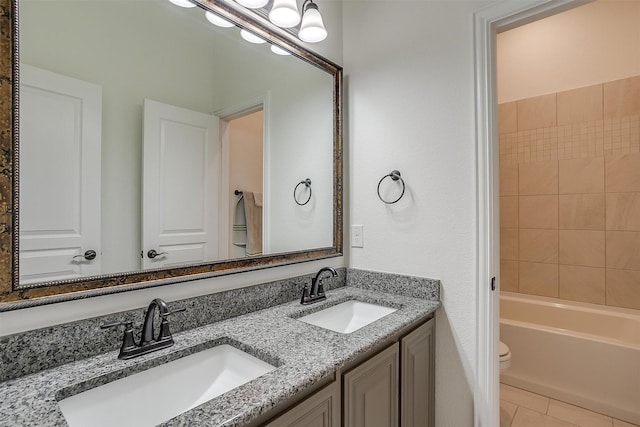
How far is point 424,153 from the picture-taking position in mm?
1510

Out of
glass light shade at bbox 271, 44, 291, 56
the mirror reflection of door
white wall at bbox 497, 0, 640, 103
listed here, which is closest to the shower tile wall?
white wall at bbox 497, 0, 640, 103

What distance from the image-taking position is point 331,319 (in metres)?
1.45

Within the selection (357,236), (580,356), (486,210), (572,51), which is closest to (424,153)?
(486,210)

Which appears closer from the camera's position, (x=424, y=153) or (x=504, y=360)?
(x=424, y=153)

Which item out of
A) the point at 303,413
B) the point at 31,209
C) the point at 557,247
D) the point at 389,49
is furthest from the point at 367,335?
the point at 557,247

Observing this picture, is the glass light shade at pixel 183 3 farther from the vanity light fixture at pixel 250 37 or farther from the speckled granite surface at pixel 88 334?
the speckled granite surface at pixel 88 334

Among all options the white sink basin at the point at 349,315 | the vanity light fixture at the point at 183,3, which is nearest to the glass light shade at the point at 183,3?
the vanity light fixture at the point at 183,3

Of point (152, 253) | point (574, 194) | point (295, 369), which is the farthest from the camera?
point (574, 194)

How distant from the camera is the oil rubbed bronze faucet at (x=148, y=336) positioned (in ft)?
2.86

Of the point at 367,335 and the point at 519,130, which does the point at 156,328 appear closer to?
the point at 367,335

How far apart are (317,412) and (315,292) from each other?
643mm

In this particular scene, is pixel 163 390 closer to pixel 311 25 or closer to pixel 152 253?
pixel 152 253

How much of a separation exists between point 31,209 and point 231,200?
2.06 ft

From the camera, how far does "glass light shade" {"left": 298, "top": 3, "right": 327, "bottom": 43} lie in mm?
1382
